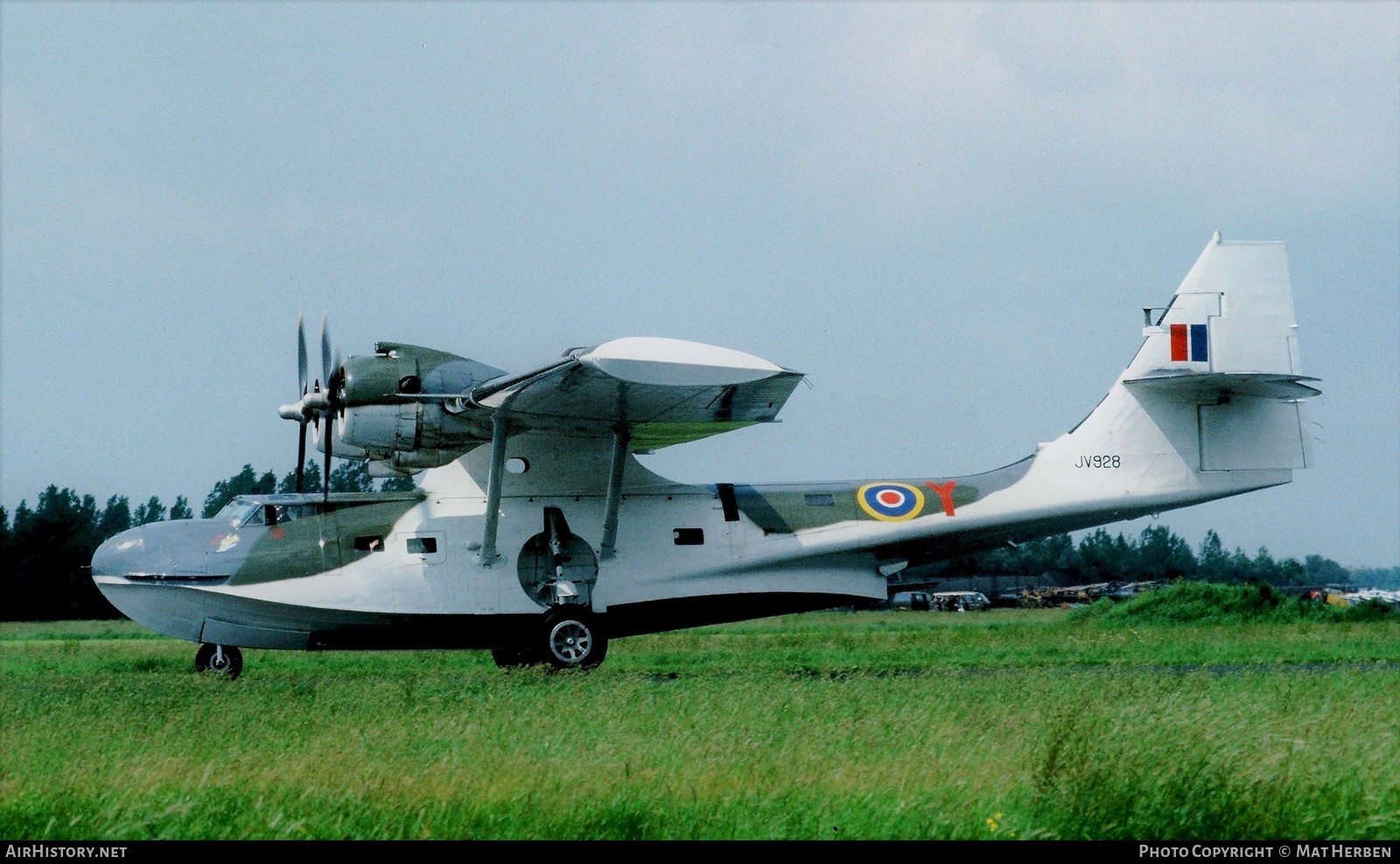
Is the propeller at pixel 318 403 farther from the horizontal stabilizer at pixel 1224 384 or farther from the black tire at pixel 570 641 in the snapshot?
the horizontal stabilizer at pixel 1224 384

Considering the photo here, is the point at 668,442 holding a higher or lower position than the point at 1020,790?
higher

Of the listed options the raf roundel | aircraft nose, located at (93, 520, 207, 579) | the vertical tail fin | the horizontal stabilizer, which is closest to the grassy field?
aircraft nose, located at (93, 520, 207, 579)

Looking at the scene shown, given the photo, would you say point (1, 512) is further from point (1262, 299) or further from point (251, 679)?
point (1262, 299)

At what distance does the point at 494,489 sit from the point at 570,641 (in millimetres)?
2034

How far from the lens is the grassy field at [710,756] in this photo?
659 cm

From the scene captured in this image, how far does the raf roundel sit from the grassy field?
2797 millimetres

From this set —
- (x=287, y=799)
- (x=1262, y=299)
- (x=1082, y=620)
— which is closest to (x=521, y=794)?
(x=287, y=799)

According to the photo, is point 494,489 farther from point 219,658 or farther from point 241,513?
point 219,658

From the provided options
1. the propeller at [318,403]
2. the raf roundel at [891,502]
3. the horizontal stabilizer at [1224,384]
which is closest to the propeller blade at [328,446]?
the propeller at [318,403]

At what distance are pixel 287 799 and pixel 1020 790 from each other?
381 centimetres

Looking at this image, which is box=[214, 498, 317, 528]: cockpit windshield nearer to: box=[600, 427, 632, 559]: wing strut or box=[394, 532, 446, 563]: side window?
box=[394, 532, 446, 563]: side window

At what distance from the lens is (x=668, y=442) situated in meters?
17.5

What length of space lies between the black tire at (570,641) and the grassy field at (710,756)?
1140 millimetres

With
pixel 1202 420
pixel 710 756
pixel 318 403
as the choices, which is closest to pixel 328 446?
pixel 318 403
